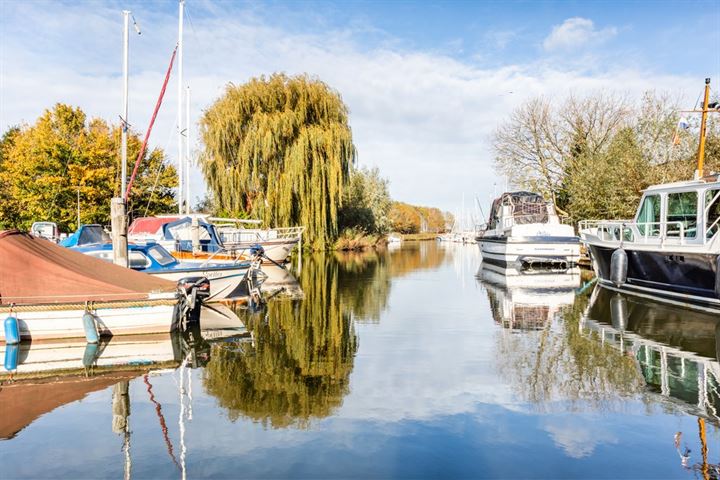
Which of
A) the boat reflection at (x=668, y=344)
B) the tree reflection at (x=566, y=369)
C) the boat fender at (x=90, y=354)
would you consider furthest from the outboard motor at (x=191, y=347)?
the boat reflection at (x=668, y=344)

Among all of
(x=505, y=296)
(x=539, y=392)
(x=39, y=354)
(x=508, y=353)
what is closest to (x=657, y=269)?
(x=505, y=296)

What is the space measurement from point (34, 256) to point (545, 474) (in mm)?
10129

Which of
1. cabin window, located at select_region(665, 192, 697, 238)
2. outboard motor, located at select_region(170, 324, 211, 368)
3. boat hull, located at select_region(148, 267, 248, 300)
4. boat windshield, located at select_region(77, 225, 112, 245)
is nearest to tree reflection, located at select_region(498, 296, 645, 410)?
outboard motor, located at select_region(170, 324, 211, 368)

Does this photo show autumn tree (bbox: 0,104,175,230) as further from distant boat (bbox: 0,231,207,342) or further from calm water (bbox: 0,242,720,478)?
calm water (bbox: 0,242,720,478)

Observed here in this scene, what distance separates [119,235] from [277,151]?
20879 millimetres

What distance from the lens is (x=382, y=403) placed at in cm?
696

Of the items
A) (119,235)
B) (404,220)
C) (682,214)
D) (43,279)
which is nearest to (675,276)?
(682,214)

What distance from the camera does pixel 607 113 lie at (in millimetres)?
34781

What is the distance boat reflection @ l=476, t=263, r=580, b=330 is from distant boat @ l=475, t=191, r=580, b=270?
2.48ft

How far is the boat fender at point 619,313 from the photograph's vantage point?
12266 millimetres

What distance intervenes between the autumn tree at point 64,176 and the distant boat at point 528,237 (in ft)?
67.5

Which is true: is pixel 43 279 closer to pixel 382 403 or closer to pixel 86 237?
pixel 382 403

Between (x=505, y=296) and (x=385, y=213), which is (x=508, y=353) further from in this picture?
(x=385, y=213)

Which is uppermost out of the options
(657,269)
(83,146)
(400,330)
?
(83,146)
